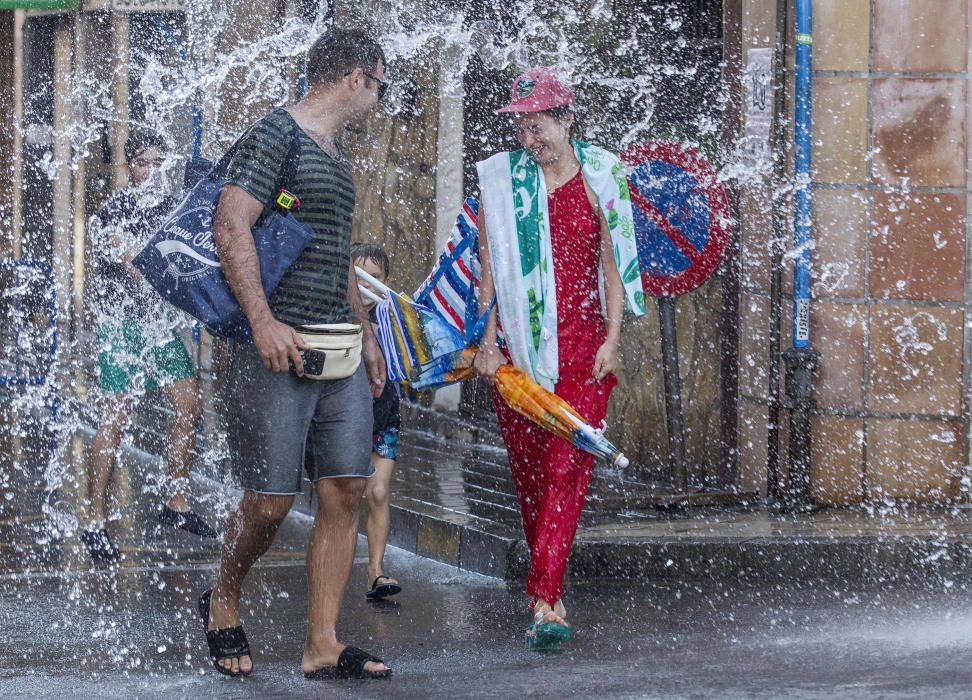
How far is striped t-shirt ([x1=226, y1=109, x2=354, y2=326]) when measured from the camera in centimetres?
532

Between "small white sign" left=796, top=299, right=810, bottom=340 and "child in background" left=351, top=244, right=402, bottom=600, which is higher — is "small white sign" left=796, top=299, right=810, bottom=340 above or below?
above

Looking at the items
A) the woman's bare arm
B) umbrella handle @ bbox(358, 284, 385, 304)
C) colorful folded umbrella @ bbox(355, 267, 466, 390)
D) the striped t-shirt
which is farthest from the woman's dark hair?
the striped t-shirt

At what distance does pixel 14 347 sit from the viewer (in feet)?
39.8

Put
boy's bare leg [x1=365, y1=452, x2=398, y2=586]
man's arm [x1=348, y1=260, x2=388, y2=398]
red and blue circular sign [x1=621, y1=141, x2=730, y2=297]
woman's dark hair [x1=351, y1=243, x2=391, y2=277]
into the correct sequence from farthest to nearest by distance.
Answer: red and blue circular sign [x1=621, y1=141, x2=730, y2=297]
woman's dark hair [x1=351, y1=243, x2=391, y2=277]
boy's bare leg [x1=365, y1=452, x2=398, y2=586]
man's arm [x1=348, y1=260, x2=388, y2=398]

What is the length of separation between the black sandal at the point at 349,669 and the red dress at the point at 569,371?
2.77 feet

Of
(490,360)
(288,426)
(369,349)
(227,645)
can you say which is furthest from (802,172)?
(227,645)

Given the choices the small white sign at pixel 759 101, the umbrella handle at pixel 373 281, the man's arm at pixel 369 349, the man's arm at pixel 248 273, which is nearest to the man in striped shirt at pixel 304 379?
the man's arm at pixel 248 273

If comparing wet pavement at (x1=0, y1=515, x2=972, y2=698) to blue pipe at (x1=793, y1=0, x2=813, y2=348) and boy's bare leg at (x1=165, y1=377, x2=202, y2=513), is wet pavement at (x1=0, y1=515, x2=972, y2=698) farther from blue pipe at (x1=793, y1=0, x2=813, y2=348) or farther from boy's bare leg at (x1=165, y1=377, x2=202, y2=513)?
blue pipe at (x1=793, y1=0, x2=813, y2=348)

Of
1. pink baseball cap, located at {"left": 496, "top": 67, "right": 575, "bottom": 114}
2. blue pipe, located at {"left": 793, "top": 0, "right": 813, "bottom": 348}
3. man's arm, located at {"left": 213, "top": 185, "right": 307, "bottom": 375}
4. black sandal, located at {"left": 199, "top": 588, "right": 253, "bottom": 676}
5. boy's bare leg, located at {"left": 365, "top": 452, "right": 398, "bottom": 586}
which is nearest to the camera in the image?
man's arm, located at {"left": 213, "top": 185, "right": 307, "bottom": 375}

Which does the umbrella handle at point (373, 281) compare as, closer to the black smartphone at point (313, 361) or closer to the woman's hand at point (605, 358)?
the woman's hand at point (605, 358)

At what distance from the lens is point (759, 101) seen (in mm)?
8250

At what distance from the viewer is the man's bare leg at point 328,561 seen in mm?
5469

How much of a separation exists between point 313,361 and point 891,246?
3729mm

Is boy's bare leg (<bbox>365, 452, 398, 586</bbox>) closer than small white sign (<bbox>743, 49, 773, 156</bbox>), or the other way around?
boy's bare leg (<bbox>365, 452, 398, 586</bbox>)
